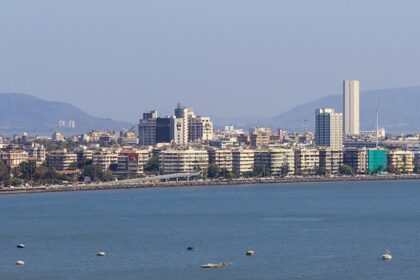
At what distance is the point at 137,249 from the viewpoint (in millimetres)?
24000

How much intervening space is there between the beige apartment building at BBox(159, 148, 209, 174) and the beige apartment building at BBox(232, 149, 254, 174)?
109 centimetres

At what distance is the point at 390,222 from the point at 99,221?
5428 millimetres

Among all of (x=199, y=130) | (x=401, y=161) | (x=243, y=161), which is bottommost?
(x=243, y=161)

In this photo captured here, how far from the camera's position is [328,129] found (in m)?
73.6

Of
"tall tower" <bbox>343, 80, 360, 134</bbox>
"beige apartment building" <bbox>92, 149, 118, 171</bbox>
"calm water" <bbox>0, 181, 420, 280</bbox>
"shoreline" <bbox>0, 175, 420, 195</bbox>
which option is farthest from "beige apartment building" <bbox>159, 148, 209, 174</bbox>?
"tall tower" <bbox>343, 80, 360, 134</bbox>

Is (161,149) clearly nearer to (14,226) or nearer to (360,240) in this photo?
(14,226)

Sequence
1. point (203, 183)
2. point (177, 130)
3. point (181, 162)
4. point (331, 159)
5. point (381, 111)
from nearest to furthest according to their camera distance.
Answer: point (203, 183) → point (181, 162) → point (331, 159) → point (177, 130) → point (381, 111)

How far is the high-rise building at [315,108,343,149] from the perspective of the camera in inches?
2874

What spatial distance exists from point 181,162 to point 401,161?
8.87 meters

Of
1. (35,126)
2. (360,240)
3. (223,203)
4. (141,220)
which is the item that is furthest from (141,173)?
(35,126)

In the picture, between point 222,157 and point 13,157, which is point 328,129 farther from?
point 13,157

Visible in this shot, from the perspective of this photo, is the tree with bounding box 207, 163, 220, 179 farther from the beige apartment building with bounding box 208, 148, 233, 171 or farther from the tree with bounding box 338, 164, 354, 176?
the tree with bounding box 338, 164, 354, 176

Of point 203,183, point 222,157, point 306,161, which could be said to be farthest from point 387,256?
point 306,161

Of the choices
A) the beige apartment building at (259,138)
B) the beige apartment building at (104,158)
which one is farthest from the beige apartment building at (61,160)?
the beige apartment building at (259,138)
